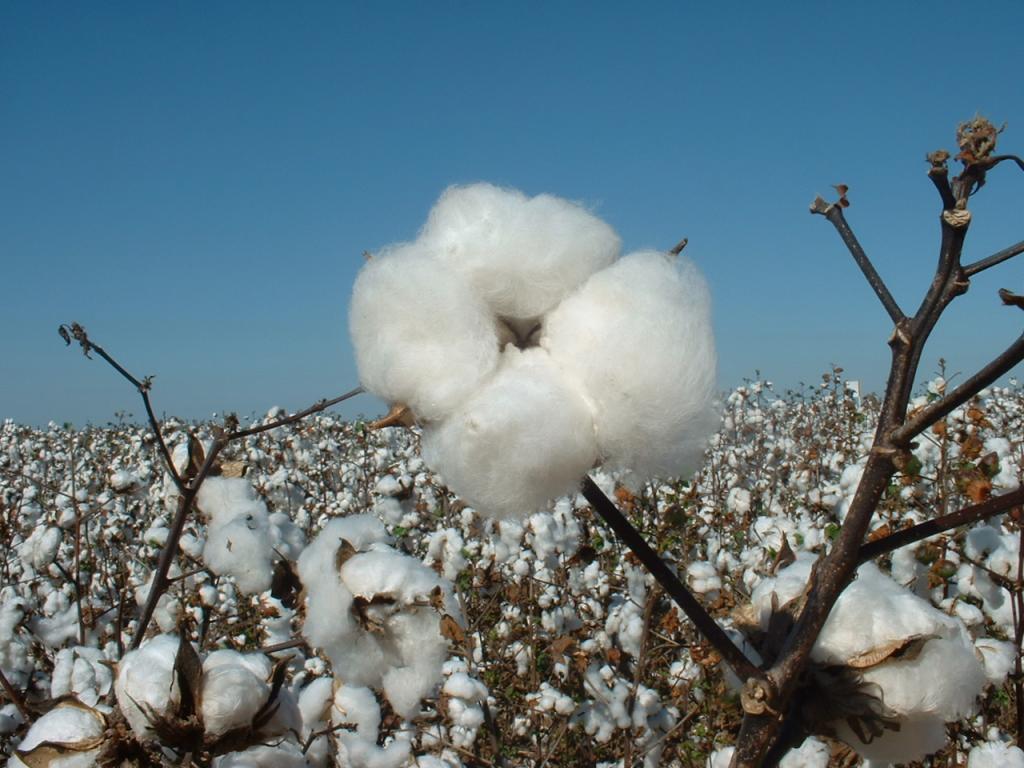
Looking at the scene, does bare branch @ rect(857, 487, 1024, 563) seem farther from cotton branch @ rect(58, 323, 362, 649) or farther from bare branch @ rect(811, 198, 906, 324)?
cotton branch @ rect(58, 323, 362, 649)

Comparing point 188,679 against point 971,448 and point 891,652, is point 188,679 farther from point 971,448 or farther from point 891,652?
point 971,448

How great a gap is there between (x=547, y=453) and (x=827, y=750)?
1602mm

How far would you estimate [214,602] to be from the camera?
3.59 m

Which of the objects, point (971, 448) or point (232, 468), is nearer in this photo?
point (232, 468)

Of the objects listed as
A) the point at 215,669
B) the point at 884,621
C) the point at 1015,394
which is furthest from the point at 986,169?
the point at 1015,394

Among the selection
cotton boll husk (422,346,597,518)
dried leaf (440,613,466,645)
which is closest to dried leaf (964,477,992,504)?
dried leaf (440,613,466,645)

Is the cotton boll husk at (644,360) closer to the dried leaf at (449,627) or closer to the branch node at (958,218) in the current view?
the branch node at (958,218)

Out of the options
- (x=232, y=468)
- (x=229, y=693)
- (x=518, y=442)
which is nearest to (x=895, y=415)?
(x=518, y=442)

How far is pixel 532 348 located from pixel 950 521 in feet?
1.56

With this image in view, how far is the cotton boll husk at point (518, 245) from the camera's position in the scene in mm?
1007

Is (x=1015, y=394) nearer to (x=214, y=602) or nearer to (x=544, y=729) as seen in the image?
(x=544, y=729)

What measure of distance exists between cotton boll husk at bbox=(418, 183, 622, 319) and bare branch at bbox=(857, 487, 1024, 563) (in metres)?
0.43

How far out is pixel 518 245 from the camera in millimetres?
1001

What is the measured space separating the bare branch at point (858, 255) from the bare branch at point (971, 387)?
114 mm
